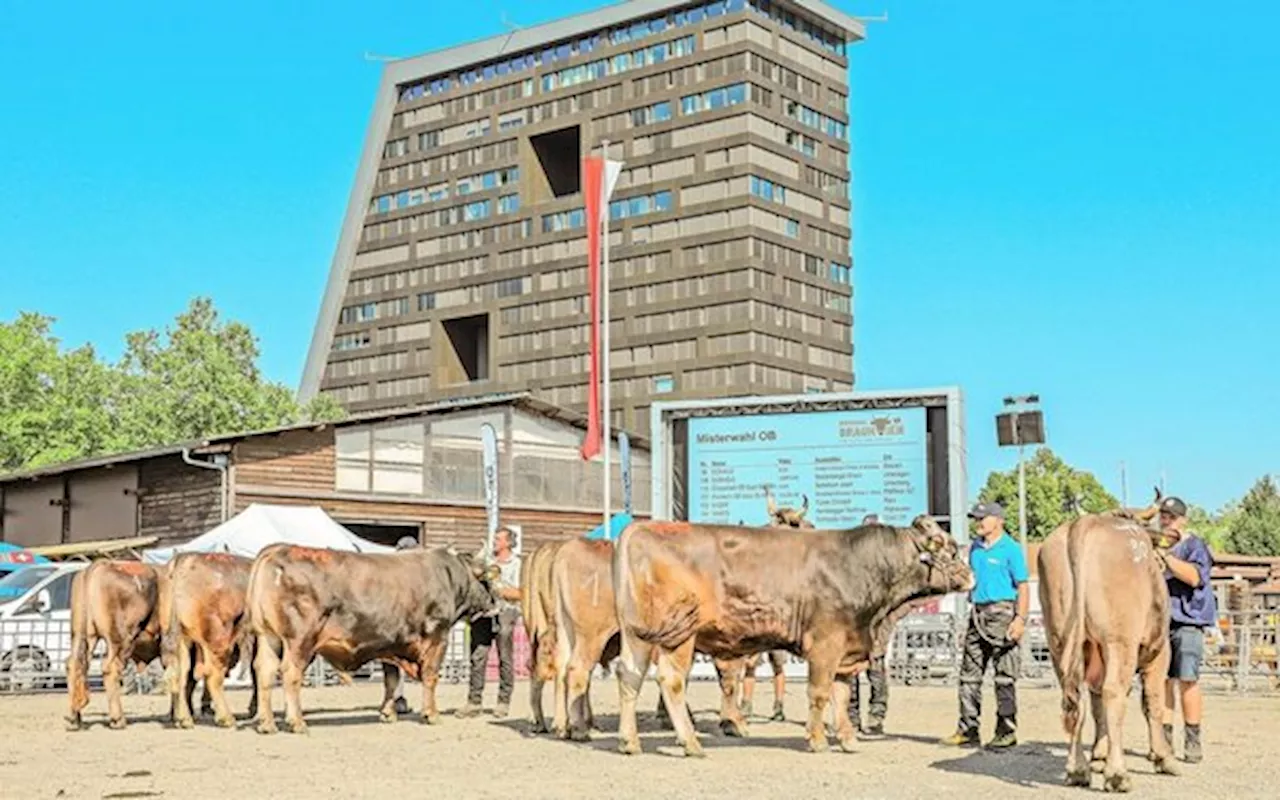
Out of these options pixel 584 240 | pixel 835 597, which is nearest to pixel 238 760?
pixel 835 597

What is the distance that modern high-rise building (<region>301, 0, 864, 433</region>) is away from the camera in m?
109

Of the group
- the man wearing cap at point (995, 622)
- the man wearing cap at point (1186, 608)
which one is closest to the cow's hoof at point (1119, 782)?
the man wearing cap at point (1186, 608)

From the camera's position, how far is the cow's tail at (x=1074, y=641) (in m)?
10.9

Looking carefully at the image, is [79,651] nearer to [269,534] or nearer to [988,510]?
[988,510]

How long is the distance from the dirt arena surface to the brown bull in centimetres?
52

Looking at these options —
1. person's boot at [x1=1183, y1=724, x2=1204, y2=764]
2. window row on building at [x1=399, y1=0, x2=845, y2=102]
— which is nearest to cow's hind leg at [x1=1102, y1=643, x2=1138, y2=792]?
person's boot at [x1=1183, y1=724, x2=1204, y2=764]

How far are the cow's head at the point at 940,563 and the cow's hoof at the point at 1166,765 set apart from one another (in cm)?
228

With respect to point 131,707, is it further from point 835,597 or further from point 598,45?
point 598,45

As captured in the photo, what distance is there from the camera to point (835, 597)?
1319cm

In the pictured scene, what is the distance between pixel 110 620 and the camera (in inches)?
634

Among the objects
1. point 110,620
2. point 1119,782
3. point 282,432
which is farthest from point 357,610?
point 282,432

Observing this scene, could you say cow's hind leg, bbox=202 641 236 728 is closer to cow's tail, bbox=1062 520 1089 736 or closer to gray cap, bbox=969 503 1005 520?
gray cap, bbox=969 503 1005 520

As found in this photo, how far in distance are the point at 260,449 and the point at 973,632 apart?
2845 cm

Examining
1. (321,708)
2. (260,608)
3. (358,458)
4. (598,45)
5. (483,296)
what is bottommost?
(321,708)
